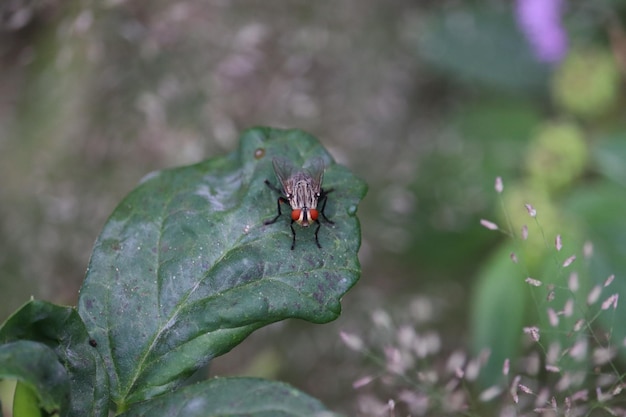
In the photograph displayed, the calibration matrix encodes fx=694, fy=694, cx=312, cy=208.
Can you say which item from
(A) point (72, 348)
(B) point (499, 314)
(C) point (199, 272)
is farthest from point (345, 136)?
(A) point (72, 348)

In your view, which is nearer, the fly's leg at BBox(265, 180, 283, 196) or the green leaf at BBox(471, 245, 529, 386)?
the fly's leg at BBox(265, 180, 283, 196)

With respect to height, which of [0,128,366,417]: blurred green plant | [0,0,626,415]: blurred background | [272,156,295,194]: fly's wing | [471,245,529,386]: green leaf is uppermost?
[272,156,295,194]: fly's wing

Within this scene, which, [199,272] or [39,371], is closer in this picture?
[39,371]

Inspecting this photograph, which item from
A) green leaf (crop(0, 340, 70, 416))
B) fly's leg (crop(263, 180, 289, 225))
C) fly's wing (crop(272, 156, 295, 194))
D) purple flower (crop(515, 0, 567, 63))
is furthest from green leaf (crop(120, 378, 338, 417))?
purple flower (crop(515, 0, 567, 63))

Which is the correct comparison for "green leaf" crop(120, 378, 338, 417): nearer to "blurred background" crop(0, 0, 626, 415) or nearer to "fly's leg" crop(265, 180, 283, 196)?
"fly's leg" crop(265, 180, 283, 196)

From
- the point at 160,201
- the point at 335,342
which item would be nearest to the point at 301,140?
the point at 160,201

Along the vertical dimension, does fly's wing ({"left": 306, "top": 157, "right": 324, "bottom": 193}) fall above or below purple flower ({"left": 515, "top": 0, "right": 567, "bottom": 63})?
above

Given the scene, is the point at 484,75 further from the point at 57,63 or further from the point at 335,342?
the point at 57,63

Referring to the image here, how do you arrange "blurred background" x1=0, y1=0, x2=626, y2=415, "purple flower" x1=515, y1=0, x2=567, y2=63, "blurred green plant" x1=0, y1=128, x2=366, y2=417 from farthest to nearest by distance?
1. "purple flower" x1=515, y1=0, x2=567, y2=63
2. "blurred background" x1=0, y1=0, x2=626, y2=415
3. "blurred green plant" x1=0, y1=128, x2=366, y2=417

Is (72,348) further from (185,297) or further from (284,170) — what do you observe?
(284,170)
